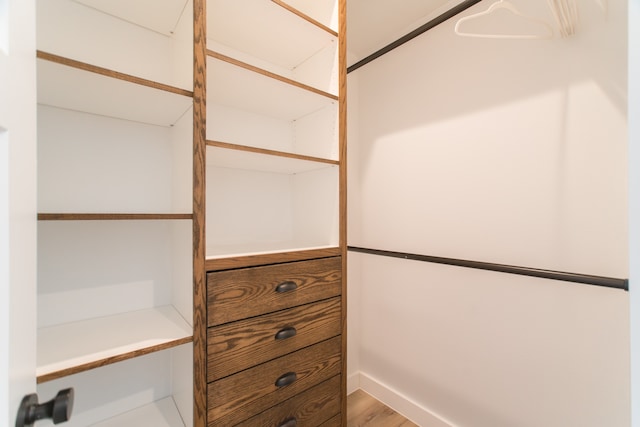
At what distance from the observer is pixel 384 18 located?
1.60 meters

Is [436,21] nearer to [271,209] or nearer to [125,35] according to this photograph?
[271,209]

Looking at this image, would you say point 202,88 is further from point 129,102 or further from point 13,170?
point 13,170

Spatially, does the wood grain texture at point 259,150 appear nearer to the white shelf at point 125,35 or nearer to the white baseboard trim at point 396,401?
the white shelf at point 125,35

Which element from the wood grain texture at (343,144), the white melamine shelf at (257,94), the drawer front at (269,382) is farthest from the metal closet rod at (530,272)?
the white melamine shelf at (257,94)

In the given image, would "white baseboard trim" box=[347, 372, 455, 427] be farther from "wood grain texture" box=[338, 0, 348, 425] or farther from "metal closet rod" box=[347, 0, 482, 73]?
"metal closet rod" box=[347, 0, 482, 73]

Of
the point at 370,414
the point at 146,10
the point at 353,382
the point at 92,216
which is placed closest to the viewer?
the point at 92,216

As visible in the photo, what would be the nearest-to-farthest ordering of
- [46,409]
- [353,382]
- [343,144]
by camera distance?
[46,409] < [343,144] < [353,382]

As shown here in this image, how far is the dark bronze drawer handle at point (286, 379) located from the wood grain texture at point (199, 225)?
10.1 inches

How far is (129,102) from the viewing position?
867 millimetres

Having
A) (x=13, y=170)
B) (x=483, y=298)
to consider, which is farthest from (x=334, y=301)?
(x=13, y=170)

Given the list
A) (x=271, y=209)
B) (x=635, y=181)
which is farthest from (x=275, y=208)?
(x=635, y=181)

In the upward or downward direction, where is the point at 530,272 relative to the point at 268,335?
→ upward

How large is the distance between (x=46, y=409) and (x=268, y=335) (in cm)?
62

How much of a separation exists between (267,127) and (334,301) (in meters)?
0.91
